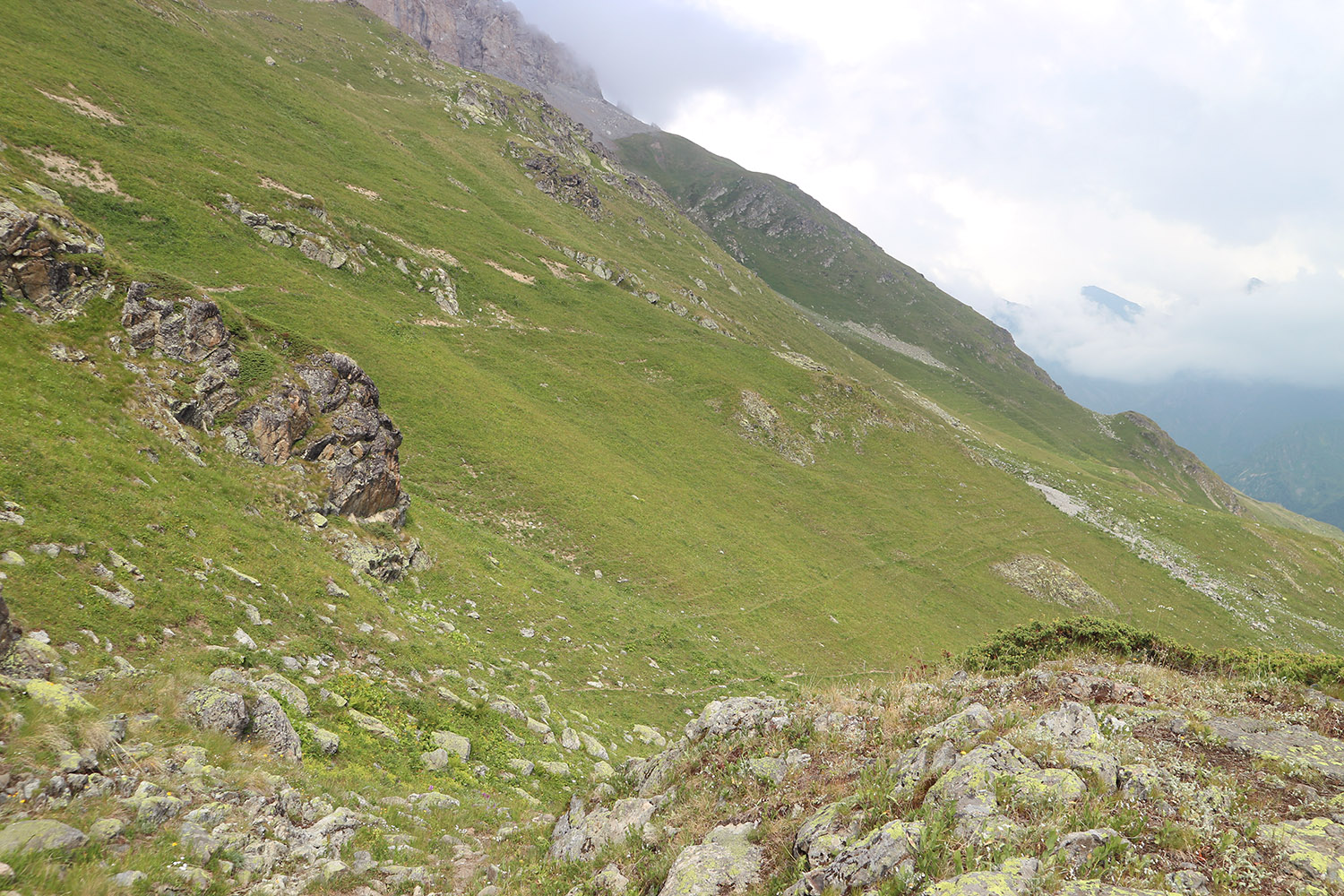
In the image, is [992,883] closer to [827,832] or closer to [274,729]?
[827,832]

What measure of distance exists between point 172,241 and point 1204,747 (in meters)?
56.8

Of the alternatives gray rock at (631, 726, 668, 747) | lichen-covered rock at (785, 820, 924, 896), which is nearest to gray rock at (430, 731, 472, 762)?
gray rock at (631, 726, 668, 747)

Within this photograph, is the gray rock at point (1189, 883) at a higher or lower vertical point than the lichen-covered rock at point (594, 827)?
higher

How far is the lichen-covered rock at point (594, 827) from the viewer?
31.2 ft

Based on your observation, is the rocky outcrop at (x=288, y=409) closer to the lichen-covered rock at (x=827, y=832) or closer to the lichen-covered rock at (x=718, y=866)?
the lichen-covered rock at (x=718, y=866)

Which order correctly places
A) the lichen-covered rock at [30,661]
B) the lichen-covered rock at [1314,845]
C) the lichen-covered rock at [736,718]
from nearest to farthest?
the lichen-covered rock at [1314,845] < the lichen-covered rock at [30,661] < the lichen-covered rock at [736,718]

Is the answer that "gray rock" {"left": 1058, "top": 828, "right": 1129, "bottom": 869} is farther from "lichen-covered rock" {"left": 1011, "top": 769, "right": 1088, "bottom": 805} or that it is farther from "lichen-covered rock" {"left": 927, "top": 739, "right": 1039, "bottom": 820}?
"lichen-covered rock" {"left": 927, "top": 739, "right": 1039, "bottom": 820}

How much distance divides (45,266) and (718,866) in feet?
88.8

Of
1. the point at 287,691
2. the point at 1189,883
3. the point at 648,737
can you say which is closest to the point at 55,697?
the point at 287,691

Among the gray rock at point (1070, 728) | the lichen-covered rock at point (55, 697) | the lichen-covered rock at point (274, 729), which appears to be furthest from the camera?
the lichen-covered rock at point (274, 729)

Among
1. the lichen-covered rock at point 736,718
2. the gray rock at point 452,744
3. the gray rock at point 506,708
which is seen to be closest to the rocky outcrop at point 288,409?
the gray rock at point 506,708

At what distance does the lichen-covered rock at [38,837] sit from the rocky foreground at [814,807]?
0.03 metres

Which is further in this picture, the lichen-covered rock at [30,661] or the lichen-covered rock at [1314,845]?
the lichen-covered rock at [30,661]

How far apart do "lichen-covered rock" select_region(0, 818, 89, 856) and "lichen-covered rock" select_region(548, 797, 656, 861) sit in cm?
674
